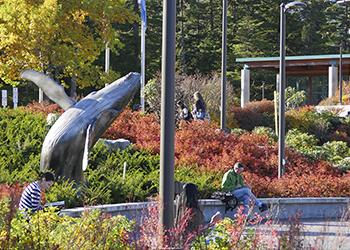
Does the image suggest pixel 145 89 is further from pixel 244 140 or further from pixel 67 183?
pixel 67 183

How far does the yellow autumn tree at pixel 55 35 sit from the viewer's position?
27.3m

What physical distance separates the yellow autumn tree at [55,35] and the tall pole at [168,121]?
19.2m

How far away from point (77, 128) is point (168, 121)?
5.35 meters

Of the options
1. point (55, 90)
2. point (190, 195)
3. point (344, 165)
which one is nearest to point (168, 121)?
point (190, 195)

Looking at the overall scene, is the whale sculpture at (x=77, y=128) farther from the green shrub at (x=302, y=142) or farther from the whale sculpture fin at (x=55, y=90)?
the green shrub at (x=302, y=142)

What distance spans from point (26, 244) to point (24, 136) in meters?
12.8

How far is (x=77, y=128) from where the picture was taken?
43.1 ft

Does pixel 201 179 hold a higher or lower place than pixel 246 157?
lower

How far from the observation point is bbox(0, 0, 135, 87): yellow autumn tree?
27.3 meters

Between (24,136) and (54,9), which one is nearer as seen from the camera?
(24,136)

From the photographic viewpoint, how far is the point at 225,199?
1430 cm

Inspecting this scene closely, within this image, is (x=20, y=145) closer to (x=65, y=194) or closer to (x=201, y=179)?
(x=201, y=179)

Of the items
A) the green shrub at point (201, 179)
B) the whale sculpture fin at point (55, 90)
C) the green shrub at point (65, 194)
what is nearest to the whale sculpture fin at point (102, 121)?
the whale sculpture fin at point (55, 90)

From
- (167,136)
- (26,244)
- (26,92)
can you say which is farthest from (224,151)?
(26,92)
